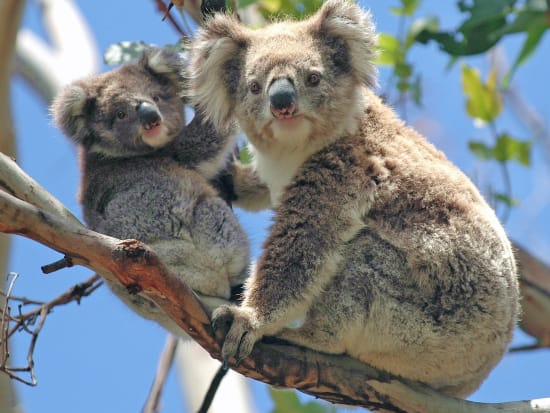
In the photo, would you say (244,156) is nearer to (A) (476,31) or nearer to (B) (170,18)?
(B) (170,18)

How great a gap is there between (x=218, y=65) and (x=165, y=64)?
0.65 m

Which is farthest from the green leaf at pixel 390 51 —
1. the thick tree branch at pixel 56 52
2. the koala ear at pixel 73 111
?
the thick tree branch at pixel 56 52

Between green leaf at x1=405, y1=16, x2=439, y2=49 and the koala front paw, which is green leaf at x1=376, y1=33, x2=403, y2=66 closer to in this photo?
green leaf at x1=405, y1=16, x2=439, y2=49

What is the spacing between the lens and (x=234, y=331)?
3793 millimetres

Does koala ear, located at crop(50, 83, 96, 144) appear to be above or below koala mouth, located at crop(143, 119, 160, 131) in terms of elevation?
above

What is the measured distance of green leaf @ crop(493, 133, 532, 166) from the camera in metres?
6.24

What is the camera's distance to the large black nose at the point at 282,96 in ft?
13.6

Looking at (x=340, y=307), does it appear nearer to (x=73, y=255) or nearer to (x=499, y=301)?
(x=499, y=301)

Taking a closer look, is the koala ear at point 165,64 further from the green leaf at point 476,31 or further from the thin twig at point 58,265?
the thin twig at point 58,265

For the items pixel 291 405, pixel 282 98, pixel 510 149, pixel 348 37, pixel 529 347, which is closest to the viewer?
pixel 282 98

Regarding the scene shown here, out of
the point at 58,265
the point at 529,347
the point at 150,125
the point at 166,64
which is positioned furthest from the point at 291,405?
the point at 166,64

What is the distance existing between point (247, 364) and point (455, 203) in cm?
137

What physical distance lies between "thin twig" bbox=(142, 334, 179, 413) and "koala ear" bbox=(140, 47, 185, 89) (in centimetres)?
169

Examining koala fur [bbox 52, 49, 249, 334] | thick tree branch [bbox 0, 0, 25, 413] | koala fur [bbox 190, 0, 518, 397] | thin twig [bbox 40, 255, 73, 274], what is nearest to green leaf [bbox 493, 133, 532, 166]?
koala fur [bbox 190, 0, 518, 397]
